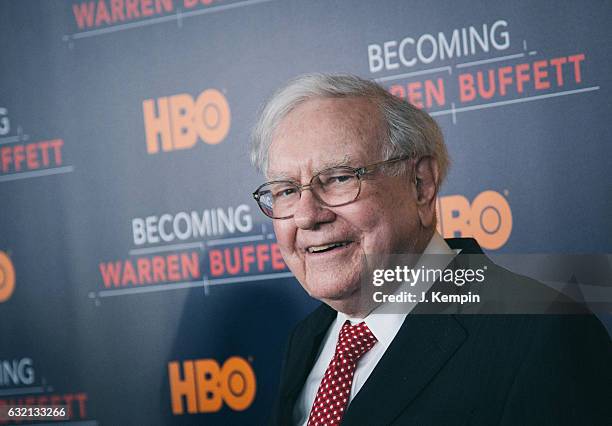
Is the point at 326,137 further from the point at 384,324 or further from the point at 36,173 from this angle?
the point at 36,173

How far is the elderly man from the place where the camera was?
4.58ft

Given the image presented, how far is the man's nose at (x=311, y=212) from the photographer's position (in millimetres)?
1579

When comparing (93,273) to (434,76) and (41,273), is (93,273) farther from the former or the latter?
(434,76)

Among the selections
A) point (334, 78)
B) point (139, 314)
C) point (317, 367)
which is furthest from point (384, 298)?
point (139, 314)

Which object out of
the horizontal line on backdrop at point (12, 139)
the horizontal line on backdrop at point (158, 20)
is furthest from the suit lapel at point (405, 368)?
the horizontal line on backdrop at point (12, 139)

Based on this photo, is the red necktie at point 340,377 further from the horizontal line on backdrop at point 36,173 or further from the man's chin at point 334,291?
the horizontal line on backdrop at point 36,173

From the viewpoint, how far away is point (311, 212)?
158 centimetres

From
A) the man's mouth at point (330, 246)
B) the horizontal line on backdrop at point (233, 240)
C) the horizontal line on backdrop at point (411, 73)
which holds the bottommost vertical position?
the horizontal line on backdrop at point (233, 240)

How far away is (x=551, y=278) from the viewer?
2.15m

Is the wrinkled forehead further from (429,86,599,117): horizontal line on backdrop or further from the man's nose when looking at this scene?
(429,86,599,117): horizontal line on backdrop

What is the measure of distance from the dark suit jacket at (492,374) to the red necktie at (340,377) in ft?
0.24

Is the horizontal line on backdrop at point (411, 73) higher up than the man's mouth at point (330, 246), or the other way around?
the horizontal line on backdrop at point (411, 73)

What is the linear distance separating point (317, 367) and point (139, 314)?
125 cm

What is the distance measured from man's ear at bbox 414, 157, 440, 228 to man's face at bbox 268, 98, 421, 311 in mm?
62
